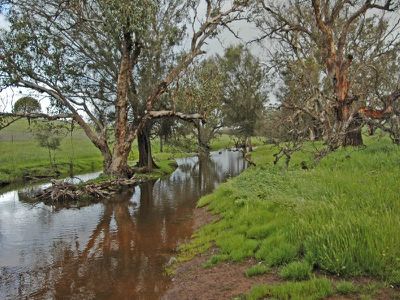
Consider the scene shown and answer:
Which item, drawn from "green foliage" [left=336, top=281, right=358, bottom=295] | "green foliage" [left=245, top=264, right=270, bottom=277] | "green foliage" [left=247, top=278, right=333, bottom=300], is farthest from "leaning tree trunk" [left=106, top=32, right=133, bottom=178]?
"green foliage" [left=336, top=281, right=358, bottom=295]

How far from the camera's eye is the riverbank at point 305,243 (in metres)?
6.63

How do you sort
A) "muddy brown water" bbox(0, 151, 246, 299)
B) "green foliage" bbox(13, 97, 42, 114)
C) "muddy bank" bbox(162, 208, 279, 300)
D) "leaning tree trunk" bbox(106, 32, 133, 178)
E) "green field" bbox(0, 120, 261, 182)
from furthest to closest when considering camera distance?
1. "green field" bbox(0, 120, 261, 182)
2. "green foliage" bbox(13, 97, 42, 114)
3. "leaning tree trunk" bbox(106, 32, 133, 178)
4. "muddy brown water" bbox(0, 151, 246, 299)
5. "muddy bank" bbox(162, 208, 279, 300)

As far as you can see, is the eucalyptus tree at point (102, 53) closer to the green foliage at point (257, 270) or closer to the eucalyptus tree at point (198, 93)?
the eucalyptus tree at point (198, 93)

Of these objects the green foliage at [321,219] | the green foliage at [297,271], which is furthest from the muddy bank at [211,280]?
the green foliage at [321,219]

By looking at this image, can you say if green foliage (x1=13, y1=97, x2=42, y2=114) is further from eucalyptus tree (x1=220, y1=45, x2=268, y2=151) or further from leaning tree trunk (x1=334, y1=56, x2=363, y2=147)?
eucalyptus tree (x1=220, y1=45, x2=268, y2=151)

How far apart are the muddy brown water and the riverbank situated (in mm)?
1176

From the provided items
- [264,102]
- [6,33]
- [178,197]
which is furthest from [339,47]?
[264,102]

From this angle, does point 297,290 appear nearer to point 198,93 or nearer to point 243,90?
point 198,93

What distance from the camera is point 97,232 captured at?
15.9 metres

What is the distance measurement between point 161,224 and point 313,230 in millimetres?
9439

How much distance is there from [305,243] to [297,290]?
1.31 m

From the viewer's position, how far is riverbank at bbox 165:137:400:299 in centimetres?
663

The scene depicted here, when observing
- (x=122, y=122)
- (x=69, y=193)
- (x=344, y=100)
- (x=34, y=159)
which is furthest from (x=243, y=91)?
(x=69, y=193)

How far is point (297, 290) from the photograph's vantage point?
6520 mm
